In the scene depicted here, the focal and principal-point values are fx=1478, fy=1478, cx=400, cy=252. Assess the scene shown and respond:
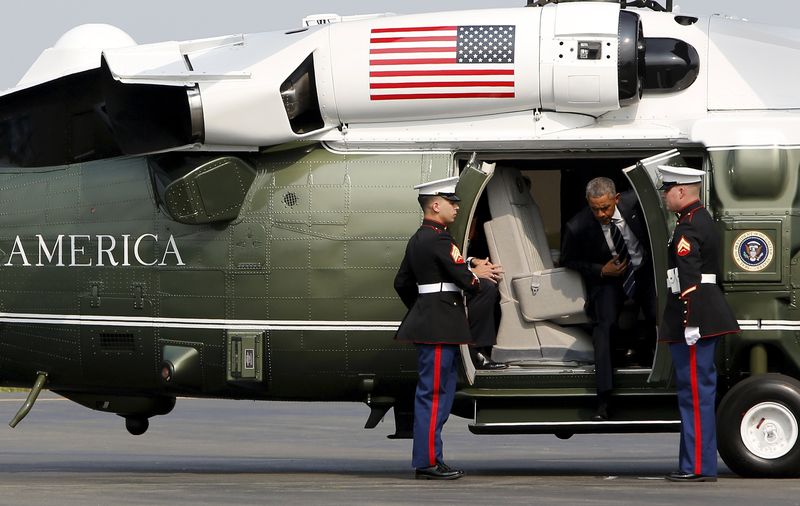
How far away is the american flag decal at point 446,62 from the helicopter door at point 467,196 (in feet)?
1.91

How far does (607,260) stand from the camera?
11336mm

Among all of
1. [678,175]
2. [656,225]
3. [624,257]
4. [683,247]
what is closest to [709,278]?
[683,247]

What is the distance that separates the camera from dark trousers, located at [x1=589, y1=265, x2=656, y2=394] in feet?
36.3

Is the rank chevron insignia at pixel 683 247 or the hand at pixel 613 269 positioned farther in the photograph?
the hand at pixel 613 269

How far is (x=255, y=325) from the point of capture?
11.5 metres

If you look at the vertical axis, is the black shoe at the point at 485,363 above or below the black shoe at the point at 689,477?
above

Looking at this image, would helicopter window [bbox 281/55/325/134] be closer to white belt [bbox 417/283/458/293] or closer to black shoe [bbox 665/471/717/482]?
white belt [bbox 417/283/458/293]

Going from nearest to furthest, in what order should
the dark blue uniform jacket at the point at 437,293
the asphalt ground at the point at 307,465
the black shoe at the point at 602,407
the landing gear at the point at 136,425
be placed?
1. the asphalt ground at the point at 307,465
2. the dark blue uniform jacket at the point at 437,293
3. the black shoe at the point at 602,407
4. the landing gear at the point at 136,425

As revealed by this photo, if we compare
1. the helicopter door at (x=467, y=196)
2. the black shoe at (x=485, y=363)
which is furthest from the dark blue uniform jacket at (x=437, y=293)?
the black shoe at (x=485, y=363)

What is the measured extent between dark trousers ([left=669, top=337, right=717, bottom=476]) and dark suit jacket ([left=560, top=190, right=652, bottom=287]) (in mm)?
978

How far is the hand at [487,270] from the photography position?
11281 millimetres

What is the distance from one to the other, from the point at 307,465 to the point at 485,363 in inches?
117

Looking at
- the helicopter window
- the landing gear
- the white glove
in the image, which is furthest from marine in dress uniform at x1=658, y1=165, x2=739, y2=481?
the landing gear

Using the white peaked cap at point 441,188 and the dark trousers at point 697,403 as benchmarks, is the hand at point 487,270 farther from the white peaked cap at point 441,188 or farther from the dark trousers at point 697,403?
the dark trousers at point 697,403
